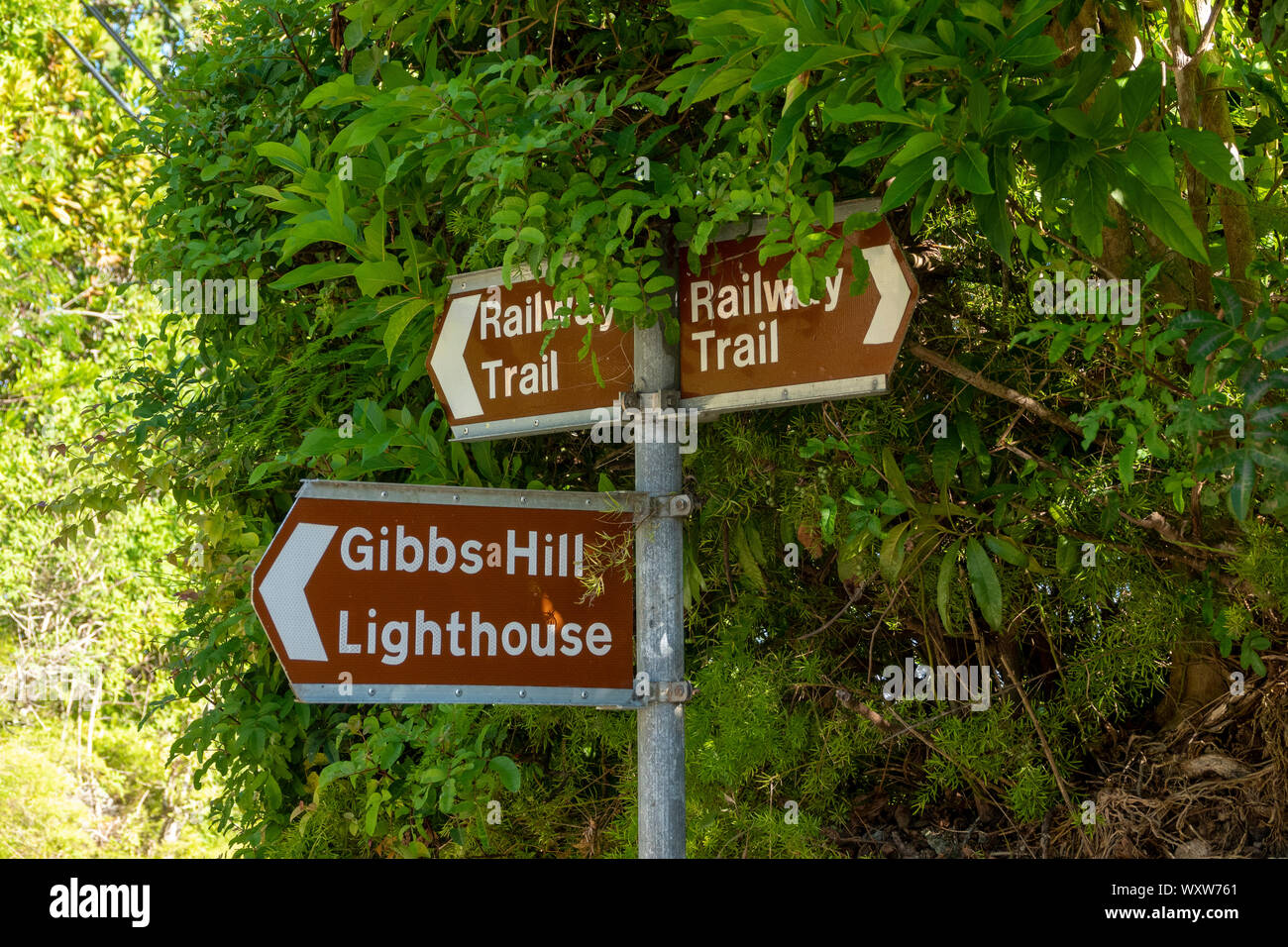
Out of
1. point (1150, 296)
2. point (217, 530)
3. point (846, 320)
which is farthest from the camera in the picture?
point (217, 530)

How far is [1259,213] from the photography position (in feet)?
7.20

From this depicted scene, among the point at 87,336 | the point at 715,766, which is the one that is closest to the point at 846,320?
the point at 715,766

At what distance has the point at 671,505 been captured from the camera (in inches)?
81.0

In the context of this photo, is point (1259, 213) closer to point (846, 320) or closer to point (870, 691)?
point (846, 320)

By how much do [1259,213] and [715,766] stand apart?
57.7 inches

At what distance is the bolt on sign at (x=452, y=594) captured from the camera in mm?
1910

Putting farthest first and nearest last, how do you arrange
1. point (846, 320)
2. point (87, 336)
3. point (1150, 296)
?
point (87, 336) < point (1150, 296) < point (846, 320)

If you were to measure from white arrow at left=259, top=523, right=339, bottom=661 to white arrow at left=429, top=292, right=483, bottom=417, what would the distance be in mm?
454

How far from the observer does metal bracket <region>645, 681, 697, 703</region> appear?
203cm

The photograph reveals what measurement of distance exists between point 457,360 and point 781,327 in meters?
0.64
